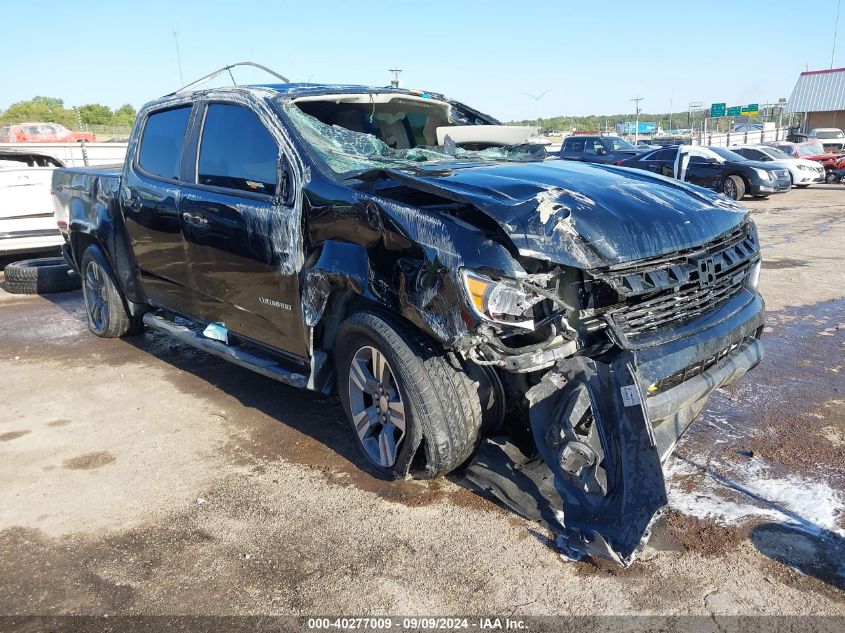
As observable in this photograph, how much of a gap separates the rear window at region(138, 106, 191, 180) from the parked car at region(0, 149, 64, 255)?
4401 mm

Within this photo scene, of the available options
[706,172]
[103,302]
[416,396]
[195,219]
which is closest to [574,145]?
[706,172]

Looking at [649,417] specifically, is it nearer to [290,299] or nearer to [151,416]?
[290,299]

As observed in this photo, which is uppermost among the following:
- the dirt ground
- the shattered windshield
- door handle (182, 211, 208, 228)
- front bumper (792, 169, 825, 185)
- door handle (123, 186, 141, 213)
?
the shattered windshield

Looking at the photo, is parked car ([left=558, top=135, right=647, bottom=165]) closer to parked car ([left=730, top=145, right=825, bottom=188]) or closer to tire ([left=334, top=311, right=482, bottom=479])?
parked car ([left=730, top=145, right=825, bottom=188])

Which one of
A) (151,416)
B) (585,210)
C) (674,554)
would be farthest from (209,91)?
(674,554)

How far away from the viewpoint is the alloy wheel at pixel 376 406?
10.9ft

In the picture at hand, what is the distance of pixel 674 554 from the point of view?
9.31 ft

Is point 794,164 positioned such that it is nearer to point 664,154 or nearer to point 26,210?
point 664,154

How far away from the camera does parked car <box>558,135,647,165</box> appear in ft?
66.7

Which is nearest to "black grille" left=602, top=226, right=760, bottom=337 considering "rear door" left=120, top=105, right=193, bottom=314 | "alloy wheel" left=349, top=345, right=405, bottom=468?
"alloy wheel" left=349, top=345, right=405, bottom=468

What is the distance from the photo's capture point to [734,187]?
16844mm

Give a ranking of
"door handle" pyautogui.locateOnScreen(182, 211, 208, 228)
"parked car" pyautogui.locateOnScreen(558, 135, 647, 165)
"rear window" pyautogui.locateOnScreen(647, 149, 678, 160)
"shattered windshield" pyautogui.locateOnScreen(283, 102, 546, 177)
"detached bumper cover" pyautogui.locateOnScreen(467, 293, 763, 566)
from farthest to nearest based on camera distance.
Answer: "parked car" pyautogui.locateOnScreen(558, 135, 647, 165) < "rear window" pyautogui.locateOnScreen(647, 149, 678, 160) < "door handle" pyautogui.locateOnScreen(182, 211, 208, 228) < "shattered windshield" pyautogui.locateOnScreen(283, 102, 546, 177) < "detached bumper cover" pyautogui.locateOnScreen(467, 293, 763, 566)

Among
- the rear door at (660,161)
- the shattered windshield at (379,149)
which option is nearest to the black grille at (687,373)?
the shattered windshield at (379,149)

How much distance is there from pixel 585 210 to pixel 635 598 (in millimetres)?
1574
